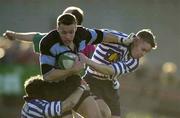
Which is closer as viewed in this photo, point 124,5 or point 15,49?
point 15,49

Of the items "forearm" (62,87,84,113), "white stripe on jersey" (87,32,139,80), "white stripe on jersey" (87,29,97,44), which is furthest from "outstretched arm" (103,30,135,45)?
"forearm" (62,87,84,113)

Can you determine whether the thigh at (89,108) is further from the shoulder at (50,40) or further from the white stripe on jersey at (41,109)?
the shoulder at (50,40)

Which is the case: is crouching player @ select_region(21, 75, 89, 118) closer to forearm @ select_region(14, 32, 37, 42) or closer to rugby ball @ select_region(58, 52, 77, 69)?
rugby ball @ select_region(58, 52, 77, 69)

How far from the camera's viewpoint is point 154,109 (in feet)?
74.6

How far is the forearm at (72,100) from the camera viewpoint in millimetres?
11297

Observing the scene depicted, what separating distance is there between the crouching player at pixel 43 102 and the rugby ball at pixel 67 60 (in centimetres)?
33

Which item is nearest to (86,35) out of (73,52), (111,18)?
(73,52)

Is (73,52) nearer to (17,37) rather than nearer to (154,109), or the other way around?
(17,37)

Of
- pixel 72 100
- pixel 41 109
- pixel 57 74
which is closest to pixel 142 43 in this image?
pixel 72 100

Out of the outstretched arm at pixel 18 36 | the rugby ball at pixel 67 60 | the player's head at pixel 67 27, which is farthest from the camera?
the outstretched arm at pixel 18 36

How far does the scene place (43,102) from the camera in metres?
11.2

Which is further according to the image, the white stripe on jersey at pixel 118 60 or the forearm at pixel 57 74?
the white stripe on jersey at pixel 118 60

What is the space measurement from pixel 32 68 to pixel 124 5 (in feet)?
50.1

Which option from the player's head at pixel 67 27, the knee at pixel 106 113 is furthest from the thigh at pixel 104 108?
the player's head at pixel 67 27
